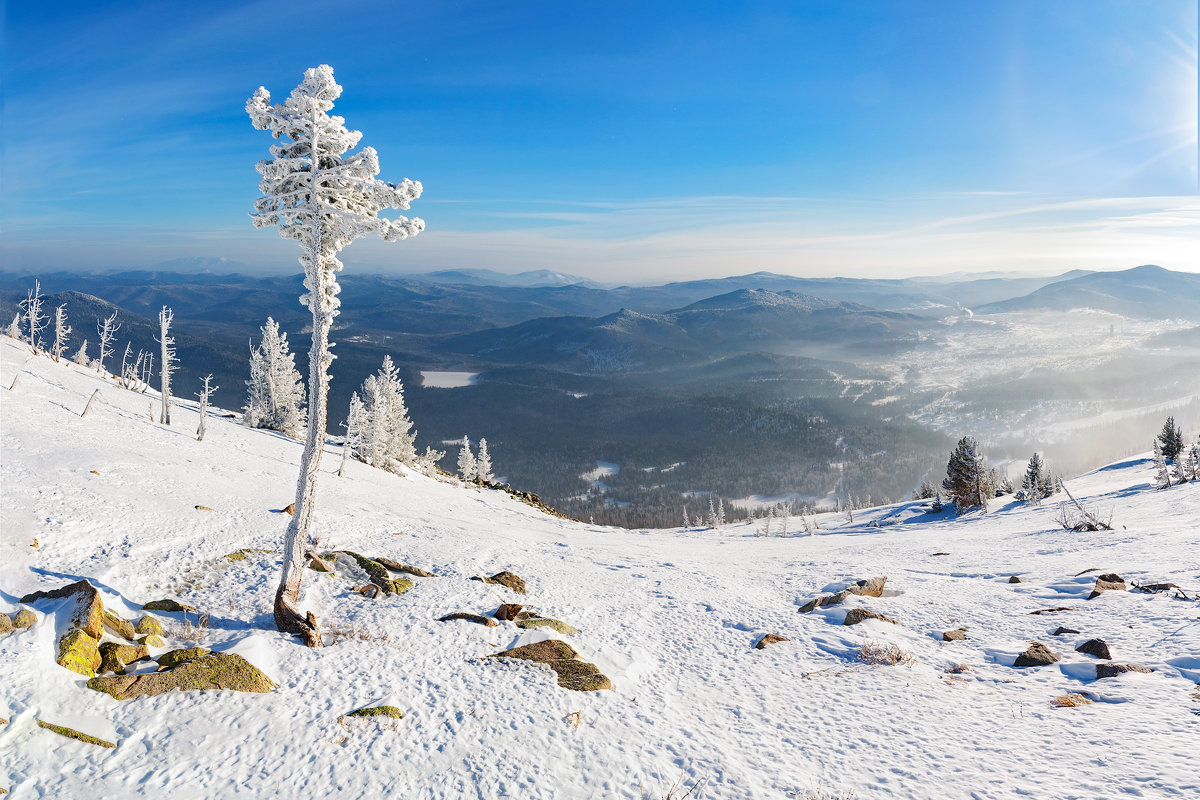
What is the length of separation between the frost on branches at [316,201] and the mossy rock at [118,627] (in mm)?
2132

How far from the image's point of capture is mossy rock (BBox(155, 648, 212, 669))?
829cm

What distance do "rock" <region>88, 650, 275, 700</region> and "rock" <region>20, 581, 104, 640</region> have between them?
1.17m

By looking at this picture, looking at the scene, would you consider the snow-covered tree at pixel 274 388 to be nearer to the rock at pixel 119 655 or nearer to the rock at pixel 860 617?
the rock at pixel 119 655

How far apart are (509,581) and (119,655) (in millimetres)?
8557

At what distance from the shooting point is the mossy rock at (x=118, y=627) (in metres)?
8.83

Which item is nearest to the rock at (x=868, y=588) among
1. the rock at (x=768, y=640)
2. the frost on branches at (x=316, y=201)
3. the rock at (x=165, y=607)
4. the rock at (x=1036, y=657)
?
the rock at (x=768, y=640)

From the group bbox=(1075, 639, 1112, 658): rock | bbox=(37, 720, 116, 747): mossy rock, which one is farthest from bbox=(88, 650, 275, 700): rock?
bbox=(1075, 639, 1112, 658): rock

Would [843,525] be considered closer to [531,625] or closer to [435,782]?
[531,625]

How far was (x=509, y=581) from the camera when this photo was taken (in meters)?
15.2

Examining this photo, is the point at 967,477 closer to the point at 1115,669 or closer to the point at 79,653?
the point at 1115,669

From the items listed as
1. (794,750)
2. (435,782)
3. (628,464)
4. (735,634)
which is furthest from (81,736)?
(628,464)

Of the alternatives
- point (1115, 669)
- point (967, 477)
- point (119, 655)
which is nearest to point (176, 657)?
point (119, 655)

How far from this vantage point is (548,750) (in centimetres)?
747

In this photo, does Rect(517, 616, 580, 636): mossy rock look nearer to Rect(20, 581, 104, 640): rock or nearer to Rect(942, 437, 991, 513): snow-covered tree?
Rect(20, 581, 104, 640): rock
